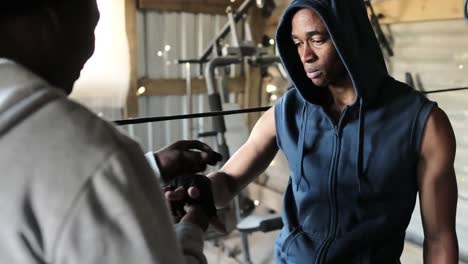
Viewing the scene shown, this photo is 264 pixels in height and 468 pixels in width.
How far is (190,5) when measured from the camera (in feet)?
14.8

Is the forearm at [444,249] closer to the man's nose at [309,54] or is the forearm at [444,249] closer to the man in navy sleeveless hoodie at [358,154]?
the man in navy sleeveless hoodie at [358,154]

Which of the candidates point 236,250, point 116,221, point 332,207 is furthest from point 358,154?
point 236,250

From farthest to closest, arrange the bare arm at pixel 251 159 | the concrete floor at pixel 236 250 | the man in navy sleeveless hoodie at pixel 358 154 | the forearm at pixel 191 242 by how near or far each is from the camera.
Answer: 1. the concrete floor at pixel 236 250
2. the bare arm at pixel 251 159
3. the man in navy sleeveless hoodie at pixel 358 154
4. the forearm at pixel 191 242

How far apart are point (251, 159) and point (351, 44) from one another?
16.7 inches

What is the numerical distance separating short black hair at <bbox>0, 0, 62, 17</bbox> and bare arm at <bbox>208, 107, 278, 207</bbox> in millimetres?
868

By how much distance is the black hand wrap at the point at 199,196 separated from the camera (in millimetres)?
1042

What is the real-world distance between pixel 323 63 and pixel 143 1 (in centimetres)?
335

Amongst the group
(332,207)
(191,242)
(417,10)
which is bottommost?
(332,207)

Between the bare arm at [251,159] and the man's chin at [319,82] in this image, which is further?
the bare arm at [251,159]

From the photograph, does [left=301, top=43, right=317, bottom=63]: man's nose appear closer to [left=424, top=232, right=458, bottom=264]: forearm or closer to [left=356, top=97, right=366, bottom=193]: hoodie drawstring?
[left=356, top=97, right=366, bottom=193]: hoodie drawstring

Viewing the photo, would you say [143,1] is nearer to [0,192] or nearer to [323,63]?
[323,63]

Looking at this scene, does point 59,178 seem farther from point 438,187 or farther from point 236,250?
point 236,250

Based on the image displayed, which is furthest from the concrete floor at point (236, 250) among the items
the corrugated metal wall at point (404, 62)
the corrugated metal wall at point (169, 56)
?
the corrugated metal wall at point (169, 56)

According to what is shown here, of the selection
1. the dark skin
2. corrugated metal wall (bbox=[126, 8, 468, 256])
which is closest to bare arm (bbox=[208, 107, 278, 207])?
the dark skin
